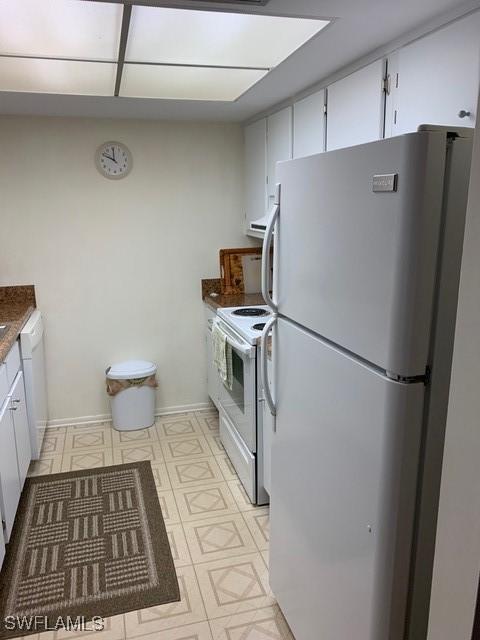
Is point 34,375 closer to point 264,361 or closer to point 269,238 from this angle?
point 264,361

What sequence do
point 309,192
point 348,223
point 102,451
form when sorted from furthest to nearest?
point 102,451 → point 309,192 → point 348,223

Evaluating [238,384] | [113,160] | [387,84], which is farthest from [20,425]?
[387,84]

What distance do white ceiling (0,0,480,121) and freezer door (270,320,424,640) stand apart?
3.34ft

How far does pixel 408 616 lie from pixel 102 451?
2.64 m

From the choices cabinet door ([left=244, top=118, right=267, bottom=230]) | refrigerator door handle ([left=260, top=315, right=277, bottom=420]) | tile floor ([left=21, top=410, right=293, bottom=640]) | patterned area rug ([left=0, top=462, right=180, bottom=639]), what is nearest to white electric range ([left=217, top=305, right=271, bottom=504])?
tile floor ([left=21, top=410, right=293, bottom=640])

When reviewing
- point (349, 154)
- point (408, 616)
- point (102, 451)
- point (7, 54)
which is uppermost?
point (7, 54)

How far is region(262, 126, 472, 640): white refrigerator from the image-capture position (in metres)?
1.13

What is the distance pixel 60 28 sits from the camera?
1.90 meters

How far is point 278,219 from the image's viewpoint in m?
1.82

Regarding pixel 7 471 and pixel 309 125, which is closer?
pixel 7 471

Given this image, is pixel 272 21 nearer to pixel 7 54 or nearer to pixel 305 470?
pixel 7 54

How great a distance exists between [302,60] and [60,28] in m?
0.97

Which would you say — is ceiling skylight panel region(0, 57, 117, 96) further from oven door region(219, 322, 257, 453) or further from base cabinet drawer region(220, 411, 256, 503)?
base cabinet drawer region(220, 411, 256, 503)

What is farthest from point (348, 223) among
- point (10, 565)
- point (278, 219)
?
point (10, 565)
